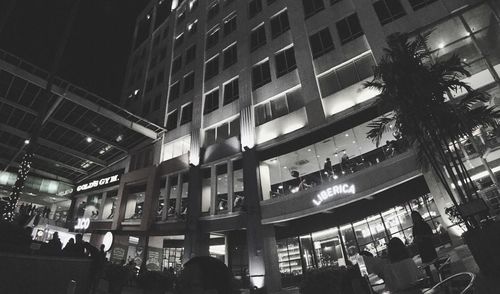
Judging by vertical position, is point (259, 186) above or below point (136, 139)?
below

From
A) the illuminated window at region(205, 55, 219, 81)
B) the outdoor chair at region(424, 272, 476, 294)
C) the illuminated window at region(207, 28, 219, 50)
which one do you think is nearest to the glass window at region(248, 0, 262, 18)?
the illuminated window at region(207, 28, 219, 50)

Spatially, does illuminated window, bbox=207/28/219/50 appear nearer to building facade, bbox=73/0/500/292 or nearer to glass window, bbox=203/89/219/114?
building facade, bbox=73/0/500/292

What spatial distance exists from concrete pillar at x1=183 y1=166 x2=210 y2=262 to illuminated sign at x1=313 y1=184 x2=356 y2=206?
32.0 ft

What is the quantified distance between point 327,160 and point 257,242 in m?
7.04

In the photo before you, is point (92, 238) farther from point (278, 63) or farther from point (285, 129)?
point (278, 63)

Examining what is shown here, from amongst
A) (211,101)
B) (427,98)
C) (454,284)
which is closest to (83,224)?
(211,101)

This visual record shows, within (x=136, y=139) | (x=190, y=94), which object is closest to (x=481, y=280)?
(x=190, y=94)

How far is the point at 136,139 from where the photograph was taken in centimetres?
3011

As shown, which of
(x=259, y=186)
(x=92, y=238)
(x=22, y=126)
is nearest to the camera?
(x=259, y=186)

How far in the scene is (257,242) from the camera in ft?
56.5

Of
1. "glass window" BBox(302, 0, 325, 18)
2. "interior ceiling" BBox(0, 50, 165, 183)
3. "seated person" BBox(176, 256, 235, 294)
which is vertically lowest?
"seated person" BBox(176, 256, 235, 294)

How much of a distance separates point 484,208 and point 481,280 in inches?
62.1

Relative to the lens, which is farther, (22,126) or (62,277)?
(22,126)

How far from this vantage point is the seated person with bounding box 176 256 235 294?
5.25 feet
